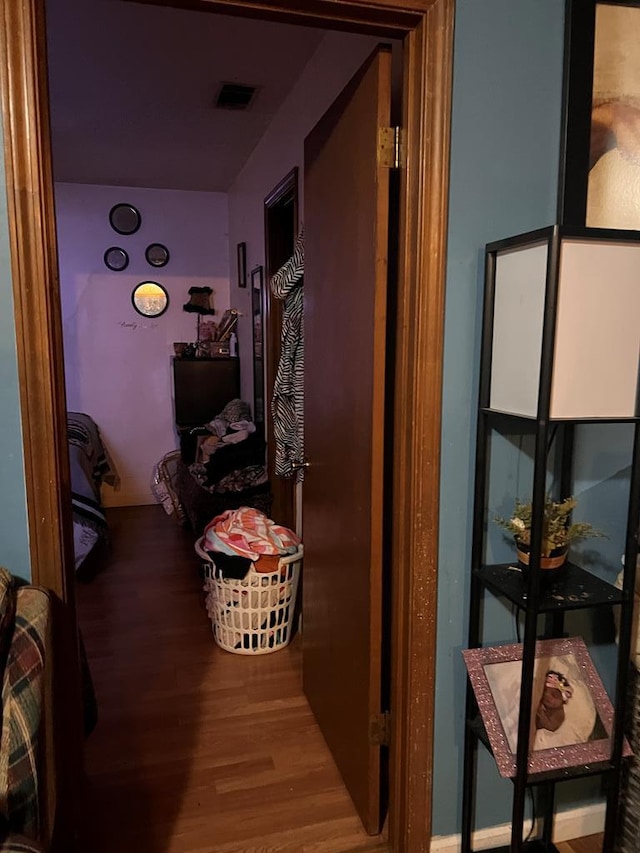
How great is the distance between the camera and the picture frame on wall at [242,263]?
4656 mm

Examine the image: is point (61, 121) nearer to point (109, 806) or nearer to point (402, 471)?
point (402, 471)

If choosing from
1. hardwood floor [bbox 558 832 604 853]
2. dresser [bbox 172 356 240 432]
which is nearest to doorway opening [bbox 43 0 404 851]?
dresser [bbox 172 356 240 432]

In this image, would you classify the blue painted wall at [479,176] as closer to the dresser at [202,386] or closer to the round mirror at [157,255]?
the dresser at [202,386]

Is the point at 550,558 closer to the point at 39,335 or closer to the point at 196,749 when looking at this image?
the point at 39,335

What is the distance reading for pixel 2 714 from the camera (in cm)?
113

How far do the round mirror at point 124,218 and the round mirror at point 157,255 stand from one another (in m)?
0.19

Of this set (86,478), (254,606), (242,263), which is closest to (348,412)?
(254,606)

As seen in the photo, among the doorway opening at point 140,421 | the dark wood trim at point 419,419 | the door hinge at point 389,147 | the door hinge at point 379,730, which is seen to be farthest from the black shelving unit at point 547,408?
the doorway opening at point 140,421

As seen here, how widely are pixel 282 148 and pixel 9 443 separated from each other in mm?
2533

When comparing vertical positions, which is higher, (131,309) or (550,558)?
(131,309)

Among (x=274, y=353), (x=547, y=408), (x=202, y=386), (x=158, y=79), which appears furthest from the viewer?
(x=202, y=386)

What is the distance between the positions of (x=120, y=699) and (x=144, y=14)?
260cm

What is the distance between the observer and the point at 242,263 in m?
4.73

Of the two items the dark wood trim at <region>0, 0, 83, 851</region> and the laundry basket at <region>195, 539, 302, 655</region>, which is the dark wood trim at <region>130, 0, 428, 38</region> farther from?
the laundry basket at <region>195, 539, 302, 655</region>
